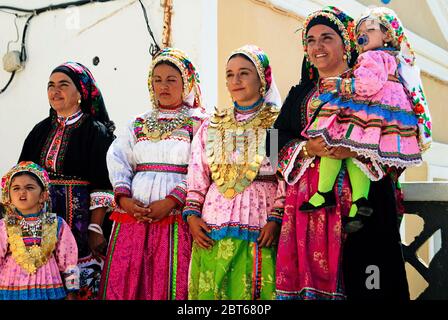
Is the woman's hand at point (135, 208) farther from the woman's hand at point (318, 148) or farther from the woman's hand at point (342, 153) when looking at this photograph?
the woman's hand at point (342, 153)

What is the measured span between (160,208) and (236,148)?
0.59m

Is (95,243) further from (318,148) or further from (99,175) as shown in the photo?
(318,148)

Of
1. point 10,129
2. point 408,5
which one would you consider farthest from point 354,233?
point 408,5

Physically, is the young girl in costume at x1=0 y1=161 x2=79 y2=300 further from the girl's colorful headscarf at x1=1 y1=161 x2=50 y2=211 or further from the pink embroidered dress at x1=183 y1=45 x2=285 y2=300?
the pink embroidered dress at x1=183 y1=45 x2=285 y2=300

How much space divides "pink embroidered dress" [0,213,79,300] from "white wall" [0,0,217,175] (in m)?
2.15

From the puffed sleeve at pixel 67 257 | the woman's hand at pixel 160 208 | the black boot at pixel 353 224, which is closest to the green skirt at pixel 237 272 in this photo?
the woman's hand at pixel 160 208

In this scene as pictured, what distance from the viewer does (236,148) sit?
13.1 feet

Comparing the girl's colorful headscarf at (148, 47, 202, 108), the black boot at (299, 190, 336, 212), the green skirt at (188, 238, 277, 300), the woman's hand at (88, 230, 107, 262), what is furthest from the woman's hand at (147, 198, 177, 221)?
the black boot at (299, 190, 336, 212)

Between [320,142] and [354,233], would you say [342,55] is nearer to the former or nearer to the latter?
[320,142]

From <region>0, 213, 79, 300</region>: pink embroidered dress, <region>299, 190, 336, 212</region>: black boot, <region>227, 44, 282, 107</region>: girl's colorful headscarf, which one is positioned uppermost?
<region>227, 44, 282, 107</region>: girl's colorful headscarf

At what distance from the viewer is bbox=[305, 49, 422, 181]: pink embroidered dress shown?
3.39 meters

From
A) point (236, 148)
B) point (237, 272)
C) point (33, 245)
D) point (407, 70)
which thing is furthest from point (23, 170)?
point (407, 70)
